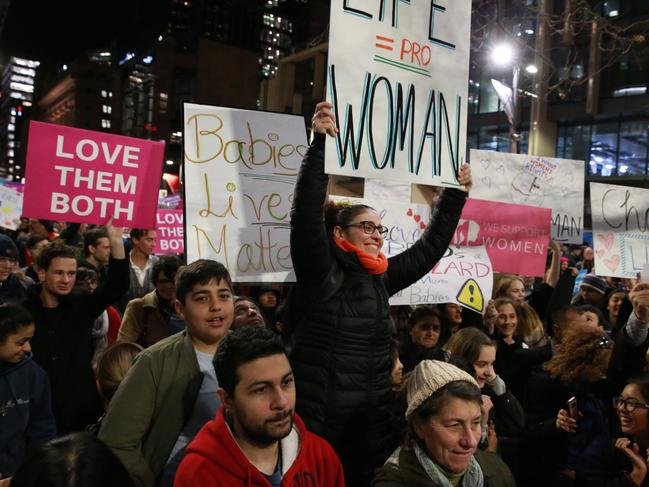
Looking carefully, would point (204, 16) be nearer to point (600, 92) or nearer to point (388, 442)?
point (600, 92)

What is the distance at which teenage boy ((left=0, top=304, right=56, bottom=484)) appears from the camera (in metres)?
3.02

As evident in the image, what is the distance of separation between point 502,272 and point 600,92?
30.1m

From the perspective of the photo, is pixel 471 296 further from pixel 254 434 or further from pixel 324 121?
pixel 254 434

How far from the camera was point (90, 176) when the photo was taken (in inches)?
169

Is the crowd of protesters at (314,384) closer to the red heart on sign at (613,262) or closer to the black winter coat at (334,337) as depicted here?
the black winter coat at (334,337)

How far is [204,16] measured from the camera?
257ft

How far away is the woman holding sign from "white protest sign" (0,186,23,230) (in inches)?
315

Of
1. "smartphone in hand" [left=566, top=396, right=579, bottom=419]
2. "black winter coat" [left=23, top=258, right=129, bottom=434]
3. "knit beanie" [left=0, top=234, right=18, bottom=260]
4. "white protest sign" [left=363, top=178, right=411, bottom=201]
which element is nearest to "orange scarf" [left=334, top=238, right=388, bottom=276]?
"smartphone in hand" [left=566, top=396, right=579, bottom=419]

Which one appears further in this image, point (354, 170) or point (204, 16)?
point (204, 16)

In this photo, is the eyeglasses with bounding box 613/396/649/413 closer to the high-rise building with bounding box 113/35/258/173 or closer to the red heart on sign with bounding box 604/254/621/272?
the red heart on sign with bounding box 604/254/621/272

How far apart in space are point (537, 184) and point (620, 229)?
3.00 ft

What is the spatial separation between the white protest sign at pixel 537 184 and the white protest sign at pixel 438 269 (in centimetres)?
93

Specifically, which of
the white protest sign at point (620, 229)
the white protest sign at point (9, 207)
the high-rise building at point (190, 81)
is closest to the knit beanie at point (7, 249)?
the white protest sign at point (9, 207)

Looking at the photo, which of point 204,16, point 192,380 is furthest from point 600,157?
point 204,16
